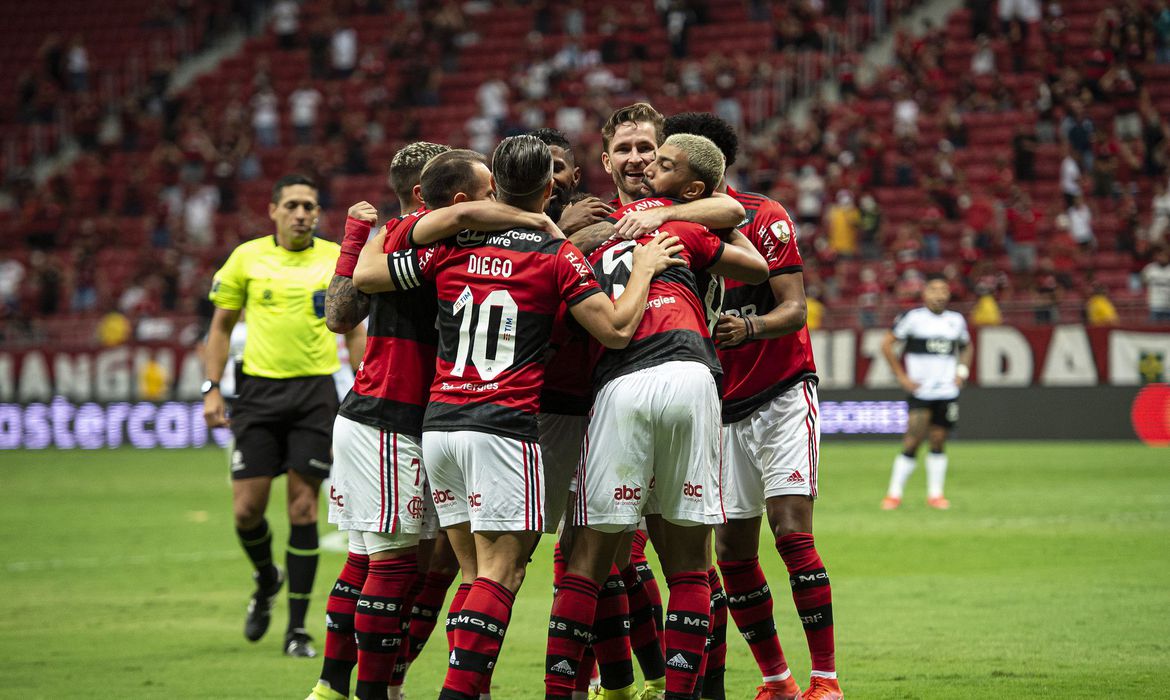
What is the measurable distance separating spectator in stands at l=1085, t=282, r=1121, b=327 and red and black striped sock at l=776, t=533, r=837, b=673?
16.9 metres

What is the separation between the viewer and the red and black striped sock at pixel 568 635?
18.9 ft

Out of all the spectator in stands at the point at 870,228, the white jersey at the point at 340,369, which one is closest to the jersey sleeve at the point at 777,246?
the white jersey at the point at 340,369

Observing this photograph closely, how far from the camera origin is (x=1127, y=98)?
87.4 ft

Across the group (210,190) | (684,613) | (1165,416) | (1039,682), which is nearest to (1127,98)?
(1165,416)

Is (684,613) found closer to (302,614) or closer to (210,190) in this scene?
(302,614)

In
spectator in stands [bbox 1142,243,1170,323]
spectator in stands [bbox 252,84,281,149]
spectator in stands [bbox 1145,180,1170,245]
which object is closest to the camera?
spectator in stands [bbox 1142,243,1170,323]

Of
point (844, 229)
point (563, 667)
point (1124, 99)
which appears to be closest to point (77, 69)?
point (844, 229)

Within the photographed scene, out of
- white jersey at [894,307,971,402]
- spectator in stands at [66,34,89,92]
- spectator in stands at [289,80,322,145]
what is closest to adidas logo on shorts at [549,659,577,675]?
white jersey at [894,307,971,402]

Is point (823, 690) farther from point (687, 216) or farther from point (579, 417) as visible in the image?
point (687, 216)

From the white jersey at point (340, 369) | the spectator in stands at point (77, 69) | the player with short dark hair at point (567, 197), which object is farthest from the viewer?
the spectator in stands at point (77, 69)

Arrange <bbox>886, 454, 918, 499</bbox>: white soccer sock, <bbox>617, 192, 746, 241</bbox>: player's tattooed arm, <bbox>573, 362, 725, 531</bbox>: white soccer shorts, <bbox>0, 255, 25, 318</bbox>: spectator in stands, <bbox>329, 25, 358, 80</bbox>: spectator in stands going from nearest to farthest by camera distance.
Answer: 1. <bbox>573, 362, 725, 531</bbox>: white soccer shorts
2. <bbox>617, 192, 746, 241</bbox>: player's tattooed arm
3. <bbox>886, 454, 918, 499</bbox>: white soccer sock
4. <bbox>0, 255, 25, 318</bbox>: spectator in stands
5. <bbox>329, 25, 358, 80</bbox>: spectator in stands

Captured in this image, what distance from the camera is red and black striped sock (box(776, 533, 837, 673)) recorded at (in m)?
6.49

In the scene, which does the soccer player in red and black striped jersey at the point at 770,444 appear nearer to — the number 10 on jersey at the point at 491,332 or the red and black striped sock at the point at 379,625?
the number 10 on jersey at the point at 491,332

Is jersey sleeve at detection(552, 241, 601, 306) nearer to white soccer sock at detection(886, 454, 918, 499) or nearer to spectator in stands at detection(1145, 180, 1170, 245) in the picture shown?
white soccer sock at detection(886, 454, 918, 499)
